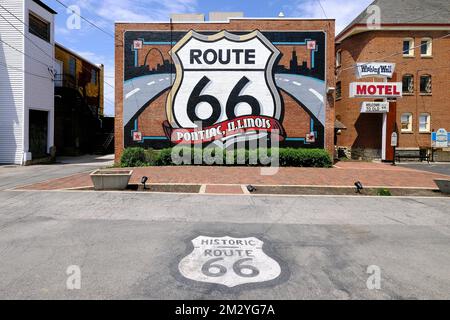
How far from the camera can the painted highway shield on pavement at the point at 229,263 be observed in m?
4.44

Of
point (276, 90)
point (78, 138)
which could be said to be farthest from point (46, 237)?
point (78, 138)

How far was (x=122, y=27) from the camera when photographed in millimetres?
19891

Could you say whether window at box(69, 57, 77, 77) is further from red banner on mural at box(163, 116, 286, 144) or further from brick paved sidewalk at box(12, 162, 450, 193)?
brick paved sidewalk at box(12, 162, 450, 193)

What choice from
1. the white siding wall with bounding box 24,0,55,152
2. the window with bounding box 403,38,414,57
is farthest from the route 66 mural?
the window with bounding box 403,38,414,57

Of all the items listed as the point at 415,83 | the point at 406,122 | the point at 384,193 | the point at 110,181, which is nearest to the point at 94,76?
the point at 110,181

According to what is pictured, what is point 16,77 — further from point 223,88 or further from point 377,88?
point 377,88

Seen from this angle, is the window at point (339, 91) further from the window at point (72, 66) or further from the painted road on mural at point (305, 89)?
the window at point (72, 66)

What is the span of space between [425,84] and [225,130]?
18.3 metres

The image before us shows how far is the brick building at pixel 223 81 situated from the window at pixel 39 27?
640 centimetres

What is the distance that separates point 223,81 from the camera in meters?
20.1

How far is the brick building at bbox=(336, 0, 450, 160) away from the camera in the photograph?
82.9ft

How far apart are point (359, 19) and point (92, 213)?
27528 millimetres
